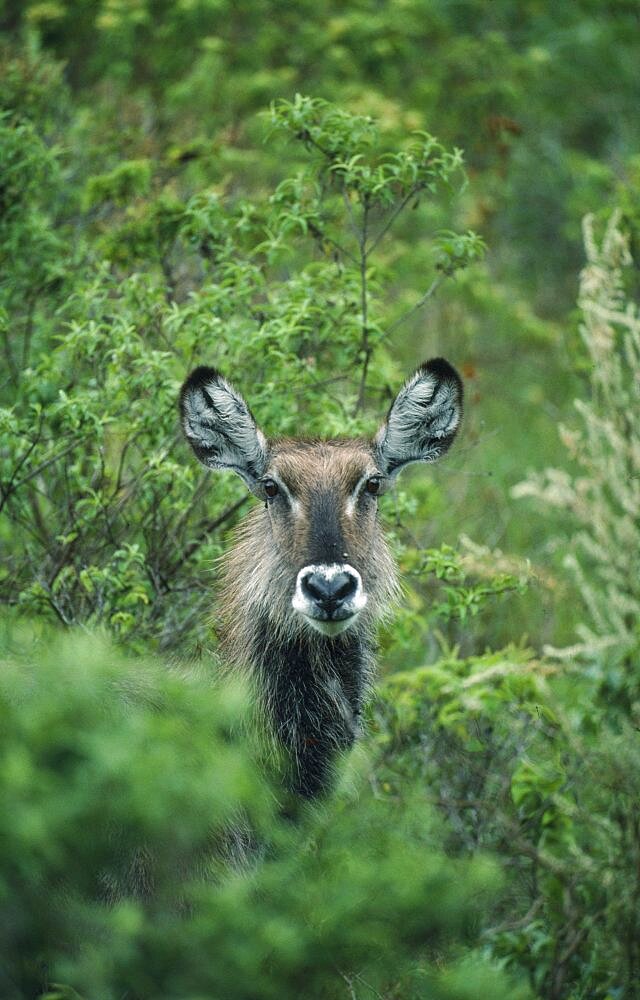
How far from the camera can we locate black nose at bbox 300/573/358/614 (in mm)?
4844

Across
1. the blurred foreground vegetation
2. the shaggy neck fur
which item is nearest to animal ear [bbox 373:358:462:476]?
the blurred foreground vegetation

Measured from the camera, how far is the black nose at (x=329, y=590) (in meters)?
4.84

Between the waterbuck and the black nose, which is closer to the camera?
the black nose

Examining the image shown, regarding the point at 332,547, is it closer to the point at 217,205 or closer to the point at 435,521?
the point at 217,205

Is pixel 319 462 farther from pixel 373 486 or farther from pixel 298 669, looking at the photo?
pixel 298 669

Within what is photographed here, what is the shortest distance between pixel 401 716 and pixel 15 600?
211 centimetres

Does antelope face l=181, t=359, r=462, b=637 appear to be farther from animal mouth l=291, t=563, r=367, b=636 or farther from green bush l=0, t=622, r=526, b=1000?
green bush l=0, t=622, r=526, b=1000

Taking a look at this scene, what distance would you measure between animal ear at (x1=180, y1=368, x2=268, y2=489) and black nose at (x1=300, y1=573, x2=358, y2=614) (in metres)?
0.91

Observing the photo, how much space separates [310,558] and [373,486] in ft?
2.06

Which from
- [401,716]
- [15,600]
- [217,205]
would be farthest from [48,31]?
[401,716]

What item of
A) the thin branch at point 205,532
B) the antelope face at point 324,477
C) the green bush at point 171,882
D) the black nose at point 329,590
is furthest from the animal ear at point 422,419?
the green bush at point 171,882

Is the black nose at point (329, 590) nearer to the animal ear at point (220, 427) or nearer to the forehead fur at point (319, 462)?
the forehead fur at point (319, 462)

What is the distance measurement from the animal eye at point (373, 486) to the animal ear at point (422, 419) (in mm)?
276

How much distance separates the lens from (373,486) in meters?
5.49
